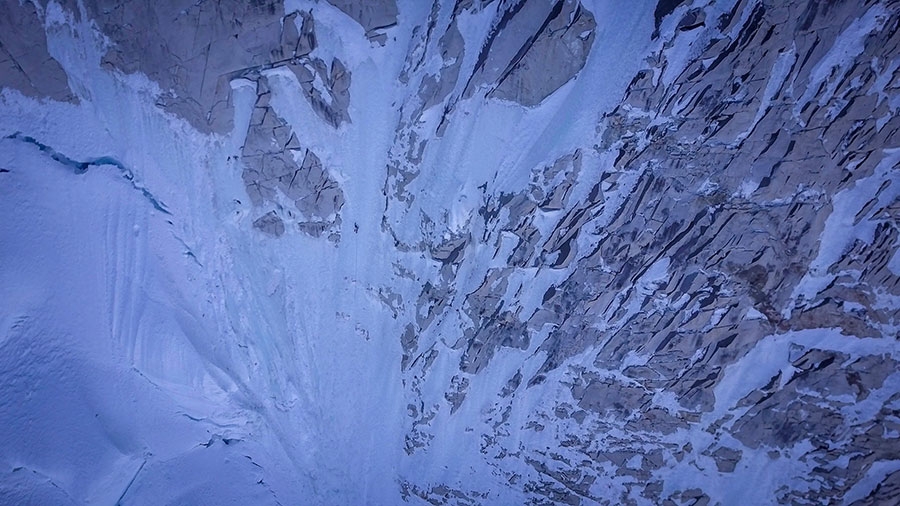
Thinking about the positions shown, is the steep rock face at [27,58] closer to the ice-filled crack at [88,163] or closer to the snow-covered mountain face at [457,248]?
the snow-covered mountain face at [457,248]

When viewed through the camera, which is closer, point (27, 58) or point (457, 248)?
point (27, 58)

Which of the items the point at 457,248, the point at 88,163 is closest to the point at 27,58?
the point at 88,163

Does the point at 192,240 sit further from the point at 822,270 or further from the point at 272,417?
the point at 822,270

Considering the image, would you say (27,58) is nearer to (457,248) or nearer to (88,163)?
(88,163)

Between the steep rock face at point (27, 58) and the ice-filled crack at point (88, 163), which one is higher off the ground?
the steep rock face at point (27, 58)

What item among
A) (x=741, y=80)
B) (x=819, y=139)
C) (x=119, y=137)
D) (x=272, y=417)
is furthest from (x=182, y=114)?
(x=819, y=139)

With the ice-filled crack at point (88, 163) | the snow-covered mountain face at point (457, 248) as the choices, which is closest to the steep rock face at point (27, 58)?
the snow-covered mountain face at point (457, 248)

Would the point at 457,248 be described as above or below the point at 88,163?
above

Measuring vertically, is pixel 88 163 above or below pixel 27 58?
below
